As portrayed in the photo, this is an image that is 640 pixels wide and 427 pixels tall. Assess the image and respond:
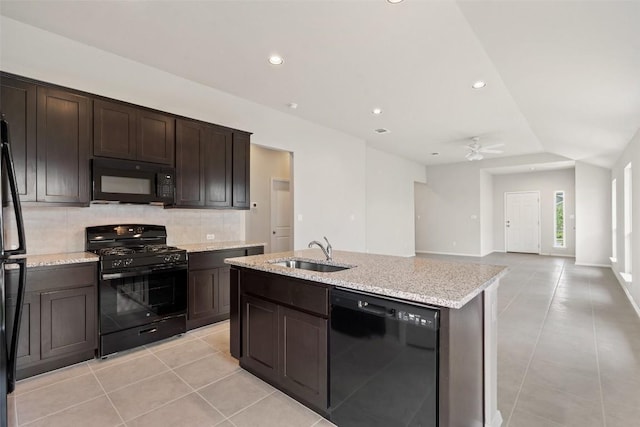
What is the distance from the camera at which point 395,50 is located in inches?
119

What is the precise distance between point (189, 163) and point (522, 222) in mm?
10186

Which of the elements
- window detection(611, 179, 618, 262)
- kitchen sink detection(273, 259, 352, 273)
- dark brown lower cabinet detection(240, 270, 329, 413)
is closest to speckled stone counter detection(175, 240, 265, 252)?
dark brown lower cabinet detection(240, 270, 329, 413)

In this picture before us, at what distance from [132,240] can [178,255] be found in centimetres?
58

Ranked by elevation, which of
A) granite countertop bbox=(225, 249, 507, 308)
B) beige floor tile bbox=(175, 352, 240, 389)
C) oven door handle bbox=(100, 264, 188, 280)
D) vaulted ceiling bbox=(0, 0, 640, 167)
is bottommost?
beige floor tile bbox=(175, 352, 240, 389)

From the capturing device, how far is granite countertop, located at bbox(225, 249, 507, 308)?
143 centimetres

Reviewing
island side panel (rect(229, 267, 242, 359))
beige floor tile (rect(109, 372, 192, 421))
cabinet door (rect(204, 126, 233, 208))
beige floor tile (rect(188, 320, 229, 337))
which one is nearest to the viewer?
beige floor tile (rect(109, 372, 192, 421))

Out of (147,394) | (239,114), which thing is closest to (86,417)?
(147,394)

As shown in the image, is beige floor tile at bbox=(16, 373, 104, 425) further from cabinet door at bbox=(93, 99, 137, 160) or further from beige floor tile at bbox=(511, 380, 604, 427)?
beige floor tile at bbox=(511, 380, 604, 427)

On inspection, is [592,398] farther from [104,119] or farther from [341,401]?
[104,119]

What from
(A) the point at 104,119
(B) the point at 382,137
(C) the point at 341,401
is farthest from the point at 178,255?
A: (B) the point at 382,137

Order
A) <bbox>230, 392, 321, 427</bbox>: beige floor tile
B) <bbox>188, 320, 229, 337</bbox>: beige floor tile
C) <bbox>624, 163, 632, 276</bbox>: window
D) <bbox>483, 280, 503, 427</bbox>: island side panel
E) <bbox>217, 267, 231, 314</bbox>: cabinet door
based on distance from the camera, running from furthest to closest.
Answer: <bbox>624, 163, 632, 276</bbox>: window, <bbox>217, 267, 231, 314</bbox>: cabinet door, <bbox>188, 320, 229, 337</bbox>: beige floor tile, <bbox>230, 392, 321, 427</bbox>: beige floor tile, <bbox>483, 280, 503, 427</bbox>: island side panel

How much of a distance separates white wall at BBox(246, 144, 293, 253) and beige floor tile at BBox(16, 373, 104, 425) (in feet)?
13.1

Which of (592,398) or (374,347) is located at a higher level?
(374,347)

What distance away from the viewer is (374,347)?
160 cm
